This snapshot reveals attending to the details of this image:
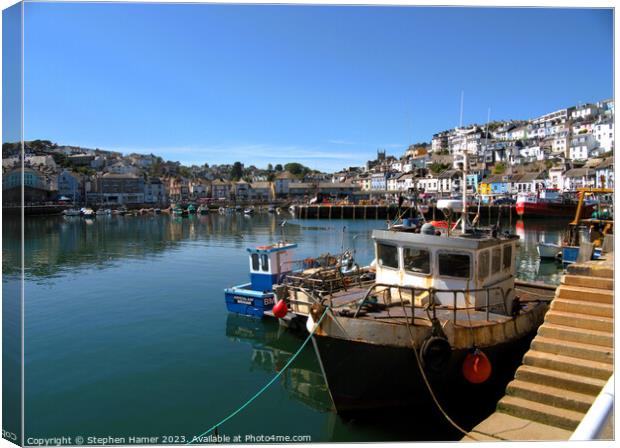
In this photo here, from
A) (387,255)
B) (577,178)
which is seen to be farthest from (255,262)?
(577,178)

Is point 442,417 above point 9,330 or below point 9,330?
below

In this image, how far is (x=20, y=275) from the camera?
4.65 metres

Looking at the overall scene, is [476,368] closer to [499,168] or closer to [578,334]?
[578,334]

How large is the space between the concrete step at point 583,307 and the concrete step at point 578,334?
0.27 metres

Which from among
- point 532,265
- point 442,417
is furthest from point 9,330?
point 532,265

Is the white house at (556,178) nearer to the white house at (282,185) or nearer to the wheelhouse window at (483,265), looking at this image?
the wheelhouse window at (483,265)

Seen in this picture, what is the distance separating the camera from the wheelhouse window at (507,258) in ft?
29.8

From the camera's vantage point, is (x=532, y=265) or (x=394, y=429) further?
(x=532, y=265)

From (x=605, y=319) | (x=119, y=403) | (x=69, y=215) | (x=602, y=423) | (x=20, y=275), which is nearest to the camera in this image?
(x=602, y=423)

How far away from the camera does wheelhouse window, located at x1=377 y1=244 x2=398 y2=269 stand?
28.7 ft

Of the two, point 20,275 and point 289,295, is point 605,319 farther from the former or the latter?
point 289,295

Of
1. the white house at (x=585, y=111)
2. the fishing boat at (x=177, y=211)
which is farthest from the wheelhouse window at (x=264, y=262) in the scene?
the white house at (x=585, y=111)

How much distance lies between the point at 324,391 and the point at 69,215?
250 ft

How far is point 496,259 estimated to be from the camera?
28.6ft
